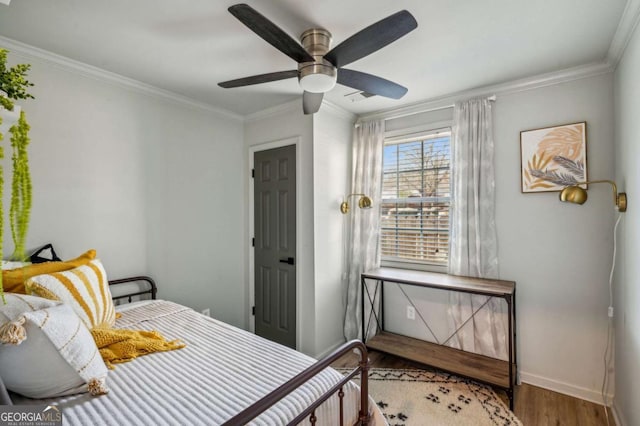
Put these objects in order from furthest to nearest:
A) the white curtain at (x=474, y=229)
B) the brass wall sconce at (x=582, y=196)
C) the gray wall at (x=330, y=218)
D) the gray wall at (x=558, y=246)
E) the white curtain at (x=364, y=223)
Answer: the white curtain at (x=364, y=223) → the gray wall at (x=330, y=218) → the white curtain at (x=474, y=229) → the gray wall at (x=558, y=246) → the brass wall sconce at (x=582, y=196)

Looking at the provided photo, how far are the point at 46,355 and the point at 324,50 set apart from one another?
2.06m

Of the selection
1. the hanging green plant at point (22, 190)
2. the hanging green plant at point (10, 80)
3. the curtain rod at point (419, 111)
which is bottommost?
the hanging green plant at point (22, 190)

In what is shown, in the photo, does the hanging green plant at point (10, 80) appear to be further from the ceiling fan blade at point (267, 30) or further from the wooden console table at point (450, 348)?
the wooden console table at point (450, 348)

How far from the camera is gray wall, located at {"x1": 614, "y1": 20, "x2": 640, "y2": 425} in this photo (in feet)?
5.72

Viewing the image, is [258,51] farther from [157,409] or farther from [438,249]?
[438,249]

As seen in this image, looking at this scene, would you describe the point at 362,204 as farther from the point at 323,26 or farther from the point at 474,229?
the point at 323,26

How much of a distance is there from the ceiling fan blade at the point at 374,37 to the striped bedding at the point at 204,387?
161 cm

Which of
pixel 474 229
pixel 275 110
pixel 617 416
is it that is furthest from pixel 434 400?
pixel 275 110

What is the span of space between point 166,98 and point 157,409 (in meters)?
2.54

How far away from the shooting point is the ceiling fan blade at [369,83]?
6.14 feet

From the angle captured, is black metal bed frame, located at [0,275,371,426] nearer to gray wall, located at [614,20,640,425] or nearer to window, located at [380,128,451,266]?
gray wall, located at [614,20,640,425]

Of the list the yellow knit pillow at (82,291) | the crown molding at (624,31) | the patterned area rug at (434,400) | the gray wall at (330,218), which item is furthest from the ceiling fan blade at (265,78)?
the patterned area rug at (434,400)

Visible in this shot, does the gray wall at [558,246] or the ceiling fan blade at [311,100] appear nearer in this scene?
the ceiling fan blade at [311,100]

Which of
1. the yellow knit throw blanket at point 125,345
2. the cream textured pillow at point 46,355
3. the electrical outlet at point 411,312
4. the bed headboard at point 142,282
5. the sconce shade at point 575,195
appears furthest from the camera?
the electrical outlet at point 411,312
